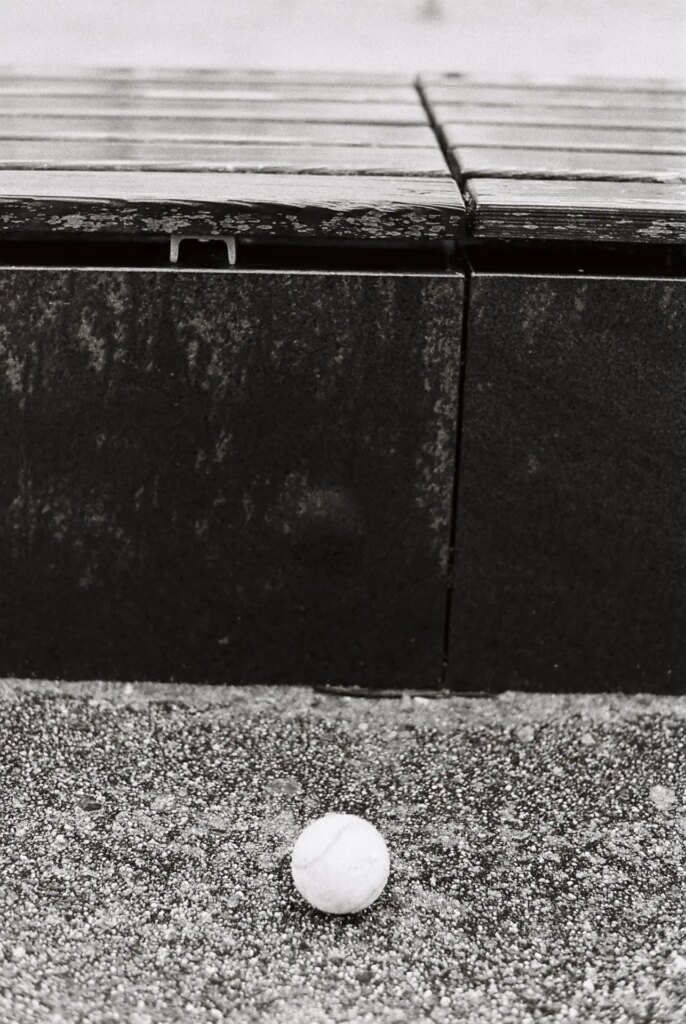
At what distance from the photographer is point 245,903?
2.16 metres

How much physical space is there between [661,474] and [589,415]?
222 millimetres

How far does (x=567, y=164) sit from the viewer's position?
9.02 feet

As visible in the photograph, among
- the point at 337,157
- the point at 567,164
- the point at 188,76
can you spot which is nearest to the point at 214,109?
the point at 188,76

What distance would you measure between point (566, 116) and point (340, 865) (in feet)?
7.49

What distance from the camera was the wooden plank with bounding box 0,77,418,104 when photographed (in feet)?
11.2

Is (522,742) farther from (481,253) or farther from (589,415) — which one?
(481,253)

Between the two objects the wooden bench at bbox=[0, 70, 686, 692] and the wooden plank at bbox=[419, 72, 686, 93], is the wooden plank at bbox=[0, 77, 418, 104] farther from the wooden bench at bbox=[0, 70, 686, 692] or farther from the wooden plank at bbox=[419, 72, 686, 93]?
the wooden bench at bbox=[0, 70, 686, 692]

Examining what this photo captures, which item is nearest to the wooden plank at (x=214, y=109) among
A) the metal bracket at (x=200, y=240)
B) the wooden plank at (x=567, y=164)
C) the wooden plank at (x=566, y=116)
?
the wooden plank at (x=566, y=116)

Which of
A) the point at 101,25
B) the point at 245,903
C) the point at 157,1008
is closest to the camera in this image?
the point at 157,1008

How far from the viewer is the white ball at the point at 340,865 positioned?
6.71ft

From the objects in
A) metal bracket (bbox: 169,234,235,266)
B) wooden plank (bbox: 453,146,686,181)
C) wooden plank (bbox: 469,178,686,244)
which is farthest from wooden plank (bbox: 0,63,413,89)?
wooden plank (bbox: 469,178,686,244)

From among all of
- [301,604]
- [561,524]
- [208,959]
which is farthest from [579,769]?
[208,959]

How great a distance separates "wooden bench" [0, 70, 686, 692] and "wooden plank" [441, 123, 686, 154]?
33mm

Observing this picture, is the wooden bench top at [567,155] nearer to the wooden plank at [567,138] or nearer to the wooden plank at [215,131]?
the wooden plank at [567,138]
